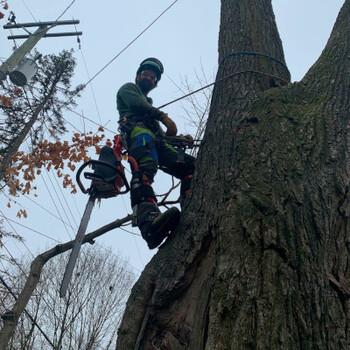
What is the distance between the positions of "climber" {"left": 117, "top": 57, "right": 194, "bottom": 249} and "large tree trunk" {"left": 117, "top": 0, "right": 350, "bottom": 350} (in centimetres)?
59

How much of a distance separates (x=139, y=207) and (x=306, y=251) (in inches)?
52.9

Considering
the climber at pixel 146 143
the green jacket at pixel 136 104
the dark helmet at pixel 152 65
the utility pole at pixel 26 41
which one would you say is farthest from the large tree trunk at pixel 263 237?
the utility pole at pixel 26 41

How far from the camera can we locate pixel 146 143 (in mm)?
3152

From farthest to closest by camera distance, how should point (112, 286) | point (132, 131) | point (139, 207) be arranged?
point (112, 286) → point (132, 131) → point (139, 207)

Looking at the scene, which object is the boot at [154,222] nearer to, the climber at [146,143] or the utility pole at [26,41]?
the climber at [146,143]

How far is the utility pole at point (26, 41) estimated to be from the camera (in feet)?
22.6

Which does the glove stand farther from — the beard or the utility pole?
the utility pole

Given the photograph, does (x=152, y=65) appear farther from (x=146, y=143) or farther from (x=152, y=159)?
(x=152, y=159)

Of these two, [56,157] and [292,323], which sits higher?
[56,157]

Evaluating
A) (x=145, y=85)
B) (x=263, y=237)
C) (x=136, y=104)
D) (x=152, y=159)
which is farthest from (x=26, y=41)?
(x=263, y=237)

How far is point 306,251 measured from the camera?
1.62 metres

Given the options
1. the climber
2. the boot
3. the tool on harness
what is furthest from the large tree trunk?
the tool on harness

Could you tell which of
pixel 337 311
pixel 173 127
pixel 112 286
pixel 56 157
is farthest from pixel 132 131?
pixel 112 286

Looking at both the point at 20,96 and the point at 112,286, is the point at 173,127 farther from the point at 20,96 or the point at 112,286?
the point at 112,286
